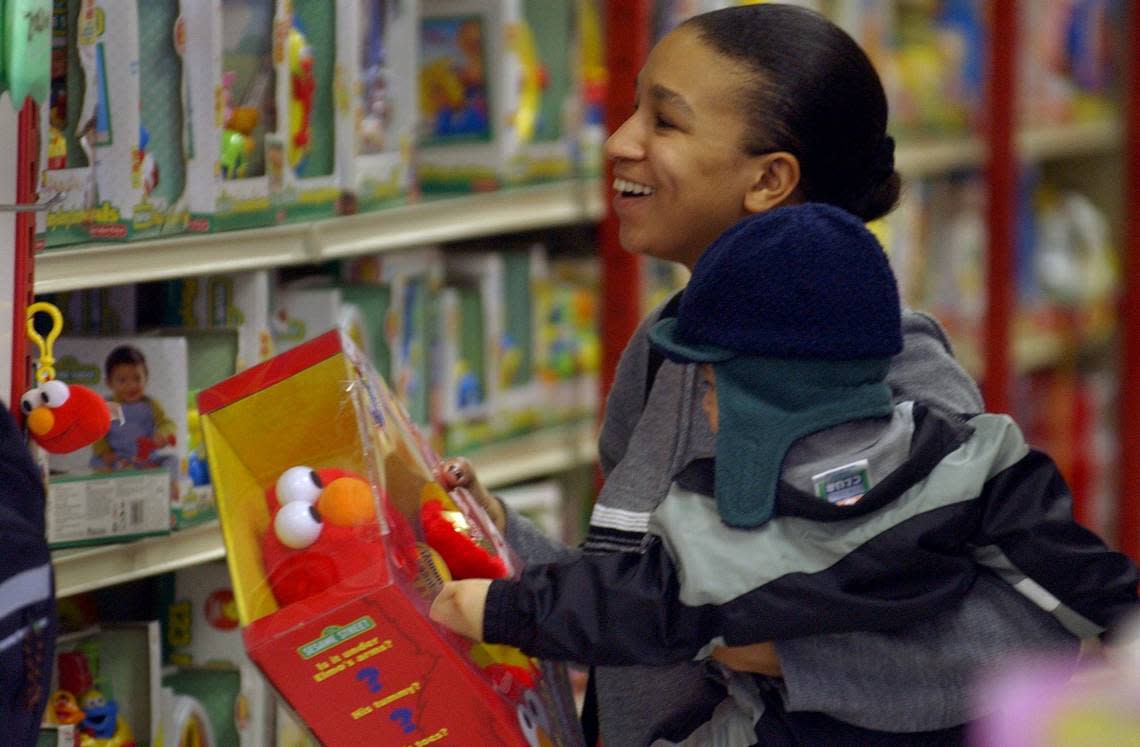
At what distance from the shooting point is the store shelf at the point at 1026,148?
3348 mm

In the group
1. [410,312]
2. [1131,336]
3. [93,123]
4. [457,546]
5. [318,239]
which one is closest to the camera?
[457,546]

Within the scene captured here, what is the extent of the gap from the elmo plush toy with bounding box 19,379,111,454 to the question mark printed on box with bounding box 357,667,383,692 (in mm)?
334

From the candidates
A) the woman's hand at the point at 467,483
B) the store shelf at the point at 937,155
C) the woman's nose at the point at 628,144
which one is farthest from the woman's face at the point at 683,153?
the store shelf at the point at 937,155

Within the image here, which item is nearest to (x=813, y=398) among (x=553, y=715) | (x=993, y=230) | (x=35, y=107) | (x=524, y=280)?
(x=553, y=715)

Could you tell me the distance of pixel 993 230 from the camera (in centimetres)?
334

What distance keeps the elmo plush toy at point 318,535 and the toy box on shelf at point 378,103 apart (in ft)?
2.53

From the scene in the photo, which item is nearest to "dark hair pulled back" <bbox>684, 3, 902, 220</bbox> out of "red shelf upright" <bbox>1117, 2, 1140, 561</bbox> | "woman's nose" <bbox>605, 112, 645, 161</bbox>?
"woman's nose" <bbox>605, 112, 645, 161</bbox>

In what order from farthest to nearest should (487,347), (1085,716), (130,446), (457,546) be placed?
(487,347) < (130,446) < (457,546) < (1085,716)

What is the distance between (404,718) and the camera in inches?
52.2

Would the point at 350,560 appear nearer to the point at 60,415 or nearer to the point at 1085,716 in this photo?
the point at 60,415

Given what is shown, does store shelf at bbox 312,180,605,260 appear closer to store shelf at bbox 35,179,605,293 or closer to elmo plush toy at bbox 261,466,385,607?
store shelf at bbox 35,179,605,293

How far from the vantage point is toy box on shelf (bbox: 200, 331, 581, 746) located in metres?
1.28

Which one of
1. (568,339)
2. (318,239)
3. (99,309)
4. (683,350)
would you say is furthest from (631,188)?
(568,339)

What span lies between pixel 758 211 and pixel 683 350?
0.83 ft
